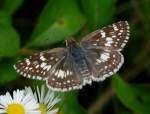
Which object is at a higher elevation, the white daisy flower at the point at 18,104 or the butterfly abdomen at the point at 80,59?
the butterfly abdomen at the point at 80,59

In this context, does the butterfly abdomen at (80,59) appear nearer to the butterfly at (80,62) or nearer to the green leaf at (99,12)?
the butterfly at (80,62)

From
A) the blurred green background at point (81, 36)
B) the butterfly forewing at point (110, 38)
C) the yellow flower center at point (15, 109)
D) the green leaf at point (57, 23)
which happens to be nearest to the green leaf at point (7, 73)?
the blurred green background at point (81, 36)

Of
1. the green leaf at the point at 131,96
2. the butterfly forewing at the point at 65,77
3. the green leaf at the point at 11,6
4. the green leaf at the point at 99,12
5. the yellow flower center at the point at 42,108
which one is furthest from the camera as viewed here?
the green leaf at the point at 11,6

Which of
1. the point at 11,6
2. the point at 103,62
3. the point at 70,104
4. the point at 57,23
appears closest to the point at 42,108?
the point at 70,104

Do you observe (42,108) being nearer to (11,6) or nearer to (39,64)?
(39,64)

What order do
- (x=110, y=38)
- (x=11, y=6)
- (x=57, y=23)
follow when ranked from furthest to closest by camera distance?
(x=11, y=6)
(x=57, y=23)
(x=110, y=38)

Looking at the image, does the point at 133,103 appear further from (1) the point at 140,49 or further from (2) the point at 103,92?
(1) the point at 140,49

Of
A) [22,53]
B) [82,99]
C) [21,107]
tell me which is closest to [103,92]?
[82,99]

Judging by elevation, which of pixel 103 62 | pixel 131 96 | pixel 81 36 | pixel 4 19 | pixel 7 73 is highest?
pixel 4 19
